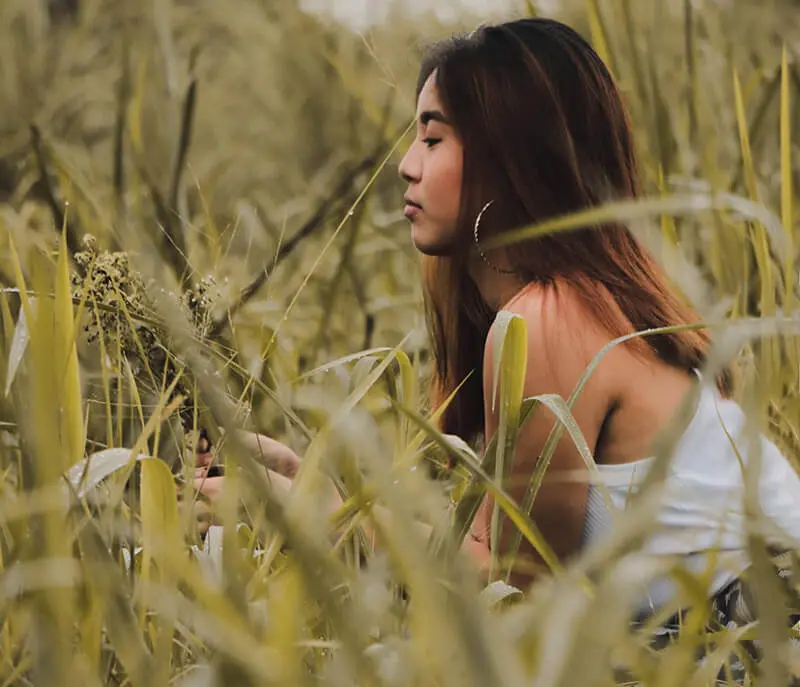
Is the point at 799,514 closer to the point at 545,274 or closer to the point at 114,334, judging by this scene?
the point at 545,274

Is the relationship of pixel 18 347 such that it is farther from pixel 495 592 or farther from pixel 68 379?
pixel 495 592

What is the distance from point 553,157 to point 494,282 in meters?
0.15

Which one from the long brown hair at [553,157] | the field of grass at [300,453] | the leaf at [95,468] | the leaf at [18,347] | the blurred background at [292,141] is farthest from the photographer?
the blurred background at [292,141]

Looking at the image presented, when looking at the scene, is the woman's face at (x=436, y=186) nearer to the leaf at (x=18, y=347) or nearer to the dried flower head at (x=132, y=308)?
the dried flower head at (x=132, y=308)

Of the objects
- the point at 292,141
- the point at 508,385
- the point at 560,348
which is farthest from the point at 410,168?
the point at 292,141

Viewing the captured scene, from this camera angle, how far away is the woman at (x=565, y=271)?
1266mm

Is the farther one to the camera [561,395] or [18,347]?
[561,395]

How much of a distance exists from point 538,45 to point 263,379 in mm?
459

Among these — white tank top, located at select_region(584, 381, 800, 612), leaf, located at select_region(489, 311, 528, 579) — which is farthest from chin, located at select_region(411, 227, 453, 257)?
leaf, located at select_region(489, 311, 528, 579)

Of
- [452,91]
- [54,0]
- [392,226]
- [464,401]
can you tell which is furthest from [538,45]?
[54,0]

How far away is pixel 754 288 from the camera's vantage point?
5.47 feet

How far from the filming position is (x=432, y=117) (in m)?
1.40

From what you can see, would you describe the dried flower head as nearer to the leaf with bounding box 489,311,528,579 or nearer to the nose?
the leaf with bounding box 489,311,528,579

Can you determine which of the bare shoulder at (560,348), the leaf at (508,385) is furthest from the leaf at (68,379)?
the bare shoulder at (560,348)
